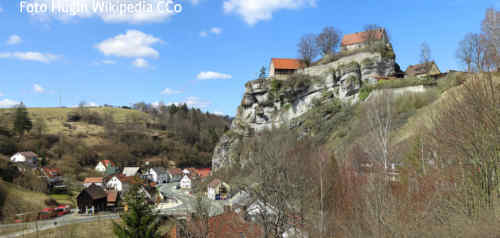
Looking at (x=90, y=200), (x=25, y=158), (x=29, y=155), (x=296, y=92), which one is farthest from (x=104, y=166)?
(x=296, y=92)

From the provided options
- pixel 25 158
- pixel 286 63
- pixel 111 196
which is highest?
pixel 286 63

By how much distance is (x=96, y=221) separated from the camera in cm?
3039

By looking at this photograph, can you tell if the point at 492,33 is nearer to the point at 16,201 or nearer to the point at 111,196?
the point at 111,196

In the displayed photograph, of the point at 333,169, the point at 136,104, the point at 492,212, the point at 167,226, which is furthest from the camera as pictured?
the point at 136,104

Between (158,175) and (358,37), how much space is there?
205 feet

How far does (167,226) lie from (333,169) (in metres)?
17.8

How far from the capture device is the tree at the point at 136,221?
52.6 feet

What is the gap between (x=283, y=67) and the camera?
5966cm

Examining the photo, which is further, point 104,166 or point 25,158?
point 104,166

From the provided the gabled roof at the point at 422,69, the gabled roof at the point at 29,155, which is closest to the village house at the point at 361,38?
the gabled roof at the point at 422,69

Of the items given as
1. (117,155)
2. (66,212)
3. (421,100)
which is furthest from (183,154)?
(421,100)

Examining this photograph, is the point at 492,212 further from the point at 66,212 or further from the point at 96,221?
the point at 66,212

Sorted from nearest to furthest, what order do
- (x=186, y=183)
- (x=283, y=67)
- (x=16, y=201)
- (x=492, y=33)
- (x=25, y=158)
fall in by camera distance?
(x=492, y=33) → (x=16, y=201) → (x=283, y=67) → (x=186, y=183) → (x=25, y=158)

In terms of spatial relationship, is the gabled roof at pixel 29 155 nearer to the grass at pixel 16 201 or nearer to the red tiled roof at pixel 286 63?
the grass at pixel 16 201
